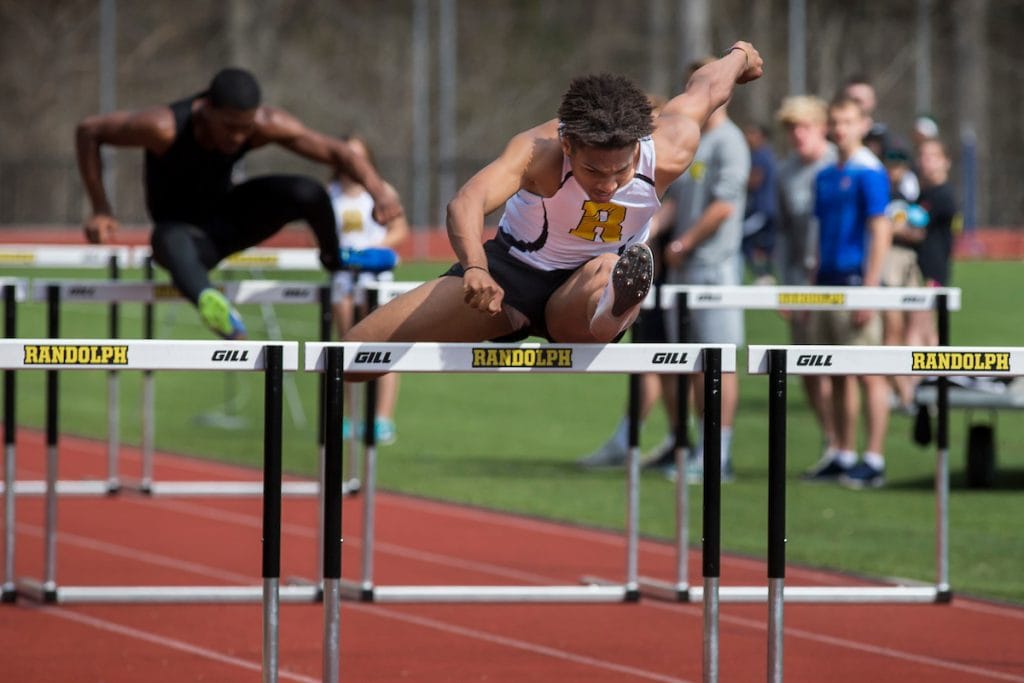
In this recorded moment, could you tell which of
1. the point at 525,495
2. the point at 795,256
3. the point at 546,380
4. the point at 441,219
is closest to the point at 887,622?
the point at 525,495

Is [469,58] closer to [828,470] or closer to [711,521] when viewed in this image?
[828,470]

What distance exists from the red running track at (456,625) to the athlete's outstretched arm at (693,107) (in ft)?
5.74

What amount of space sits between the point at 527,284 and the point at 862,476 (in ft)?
16.7

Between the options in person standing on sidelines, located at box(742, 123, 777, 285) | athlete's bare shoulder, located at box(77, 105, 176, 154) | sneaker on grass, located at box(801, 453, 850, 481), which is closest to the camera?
athlete's bare shoulder, located at box(77, 105, 176, 154)

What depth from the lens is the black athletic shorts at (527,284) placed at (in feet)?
→ 18.6

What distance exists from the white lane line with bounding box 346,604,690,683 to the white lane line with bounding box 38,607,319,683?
85cm

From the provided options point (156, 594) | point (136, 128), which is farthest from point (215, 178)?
point (156, 594)

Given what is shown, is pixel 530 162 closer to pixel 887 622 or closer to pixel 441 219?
pixel 887 622

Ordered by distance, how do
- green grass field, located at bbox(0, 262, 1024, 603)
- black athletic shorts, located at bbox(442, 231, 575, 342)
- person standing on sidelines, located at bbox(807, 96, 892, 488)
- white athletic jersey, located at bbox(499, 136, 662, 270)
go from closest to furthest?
1. white athletic jersey, located at bbox(499, 136, 662, 270)
2. black athletic shorts, located at bbox(442, 231, 575, 342)
3. green grass field, located at bbox(0, 262, 1024, 603)
4. person standing on sidelines, located at bbox(807, 96, 892, 488)

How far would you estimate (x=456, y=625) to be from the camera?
691cm

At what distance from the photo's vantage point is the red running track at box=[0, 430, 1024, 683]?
6152 millimetres

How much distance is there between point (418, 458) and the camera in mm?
11898

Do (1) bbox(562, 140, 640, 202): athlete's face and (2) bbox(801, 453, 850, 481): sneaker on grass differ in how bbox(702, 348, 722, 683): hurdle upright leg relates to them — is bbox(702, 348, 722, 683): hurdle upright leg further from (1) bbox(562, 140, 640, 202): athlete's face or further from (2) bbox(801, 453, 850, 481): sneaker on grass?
(2) bbox(801, 453, 850, 481): sneaker on grass

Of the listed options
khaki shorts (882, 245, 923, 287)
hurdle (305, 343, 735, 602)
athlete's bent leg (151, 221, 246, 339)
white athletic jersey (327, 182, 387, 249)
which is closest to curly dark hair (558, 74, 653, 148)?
hurdle (305, 343, 735, 602)
